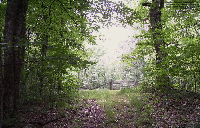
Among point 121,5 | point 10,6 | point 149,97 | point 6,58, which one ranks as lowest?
point 149,97

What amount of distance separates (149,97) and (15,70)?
7413 mm

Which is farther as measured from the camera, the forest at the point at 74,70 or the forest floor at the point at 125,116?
the forest floor at the point at 125,116

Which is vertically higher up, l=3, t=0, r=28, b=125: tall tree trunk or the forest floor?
l=3, t=0, r=28, b=125: tall tree trunk

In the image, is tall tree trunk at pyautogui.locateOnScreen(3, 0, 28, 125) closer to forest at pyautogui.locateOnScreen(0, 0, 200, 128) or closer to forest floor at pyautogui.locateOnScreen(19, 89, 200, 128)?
forest at pyautogui.locateOnScreen(0, 0, 200, 128)

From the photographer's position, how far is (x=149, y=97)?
863 cm

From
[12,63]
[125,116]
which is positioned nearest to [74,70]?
[12,63]

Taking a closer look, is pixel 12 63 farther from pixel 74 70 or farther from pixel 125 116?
pixel 125 116

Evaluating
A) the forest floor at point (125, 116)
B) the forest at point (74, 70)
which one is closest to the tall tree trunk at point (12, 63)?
the forest at point (74, 70)

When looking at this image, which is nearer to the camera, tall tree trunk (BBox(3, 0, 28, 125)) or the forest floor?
tall tree trunk (BBox(3, 0, 28, 125))

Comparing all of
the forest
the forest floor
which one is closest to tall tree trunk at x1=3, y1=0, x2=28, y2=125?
the forest

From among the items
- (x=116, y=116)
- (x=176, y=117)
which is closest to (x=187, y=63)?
(x=176, y=117)

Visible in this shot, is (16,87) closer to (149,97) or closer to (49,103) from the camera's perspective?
(49,103)

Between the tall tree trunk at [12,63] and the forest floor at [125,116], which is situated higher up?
the tall tree trunk at [12,63]

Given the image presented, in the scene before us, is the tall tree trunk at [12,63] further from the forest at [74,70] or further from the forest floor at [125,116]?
the forest floor at [125,116]
